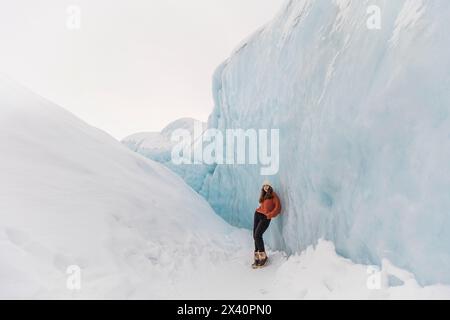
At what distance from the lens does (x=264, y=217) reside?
6.07 m

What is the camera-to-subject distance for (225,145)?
11.7 meters

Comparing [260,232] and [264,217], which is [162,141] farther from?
[260,232]

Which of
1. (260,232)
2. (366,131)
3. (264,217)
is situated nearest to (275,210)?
(264,217)

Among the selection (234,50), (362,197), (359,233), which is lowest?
(359,233)

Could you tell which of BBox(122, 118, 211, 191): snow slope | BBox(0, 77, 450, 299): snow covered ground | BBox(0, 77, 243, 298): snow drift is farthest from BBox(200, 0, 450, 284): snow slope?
BBox(122, 118, 211, 191): snow slope

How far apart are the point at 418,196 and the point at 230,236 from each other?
17.6 feet

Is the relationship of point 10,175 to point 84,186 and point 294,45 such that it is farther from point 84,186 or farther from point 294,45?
point 294,45

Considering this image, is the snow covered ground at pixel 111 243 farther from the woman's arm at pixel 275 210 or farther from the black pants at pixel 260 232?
the woman's arm at pixel 275 210

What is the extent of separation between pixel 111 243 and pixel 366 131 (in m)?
3.82

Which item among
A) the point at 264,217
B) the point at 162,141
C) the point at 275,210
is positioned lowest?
the point at 264,217

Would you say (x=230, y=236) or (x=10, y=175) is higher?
→ (x=10, y=175)

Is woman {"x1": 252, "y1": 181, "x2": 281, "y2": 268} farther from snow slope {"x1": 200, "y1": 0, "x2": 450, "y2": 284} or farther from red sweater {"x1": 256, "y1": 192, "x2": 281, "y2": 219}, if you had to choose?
snow slope {"x1": 200, "y1": 0, "x2": 450, "y2": 284}

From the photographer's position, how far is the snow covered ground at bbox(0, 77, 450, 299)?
394 centimetres
